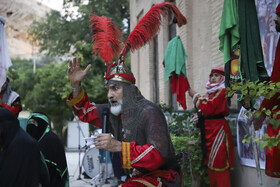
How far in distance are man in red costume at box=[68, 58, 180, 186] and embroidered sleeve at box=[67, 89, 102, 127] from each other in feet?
0.86

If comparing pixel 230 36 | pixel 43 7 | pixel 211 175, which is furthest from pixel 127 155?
pixel 43 7

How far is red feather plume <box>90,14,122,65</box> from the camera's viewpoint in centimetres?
371

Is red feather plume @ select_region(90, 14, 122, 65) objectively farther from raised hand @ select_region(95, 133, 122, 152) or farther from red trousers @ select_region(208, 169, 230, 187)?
red trousers @ select_region(208, 169, 230, 187)

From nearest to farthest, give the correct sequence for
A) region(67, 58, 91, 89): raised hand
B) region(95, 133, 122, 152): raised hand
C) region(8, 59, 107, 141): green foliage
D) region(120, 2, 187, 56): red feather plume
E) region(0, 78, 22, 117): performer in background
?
1. region(95, 133, 122, 152): raised hand
2. region(120, 2, 187, 56): red feather plume
3. region(67, 58, 91, 89): raised hand
4. region(0, 78, 22, 117): performer in background
5. region(8, 59, 107, 141): green foliage

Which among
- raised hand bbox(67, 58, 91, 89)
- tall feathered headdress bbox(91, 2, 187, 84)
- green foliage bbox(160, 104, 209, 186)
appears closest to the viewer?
tall feathered headdress bbox(91, 2, 187, 84)

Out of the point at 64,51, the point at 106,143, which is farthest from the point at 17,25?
the point at 106,143

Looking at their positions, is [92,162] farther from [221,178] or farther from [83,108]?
[83,108]

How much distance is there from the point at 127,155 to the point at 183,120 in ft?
11.8

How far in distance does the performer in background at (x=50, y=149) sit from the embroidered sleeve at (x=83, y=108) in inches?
28.6

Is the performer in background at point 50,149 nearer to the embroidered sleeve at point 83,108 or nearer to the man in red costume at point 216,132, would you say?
the embroidered sleeve at point 83,108

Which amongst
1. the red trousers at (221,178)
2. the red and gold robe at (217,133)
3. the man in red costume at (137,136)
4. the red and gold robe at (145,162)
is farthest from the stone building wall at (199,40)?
the red and gold robe at (145,162)

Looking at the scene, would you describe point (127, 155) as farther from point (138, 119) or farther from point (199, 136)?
point (199, 136)

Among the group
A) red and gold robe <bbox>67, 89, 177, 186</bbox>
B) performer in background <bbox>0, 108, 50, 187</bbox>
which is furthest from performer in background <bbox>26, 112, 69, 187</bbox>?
red and gold robe <bbox>67, 89, 177, 186</bbox>

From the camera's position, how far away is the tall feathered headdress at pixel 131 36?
3185 millimetres
